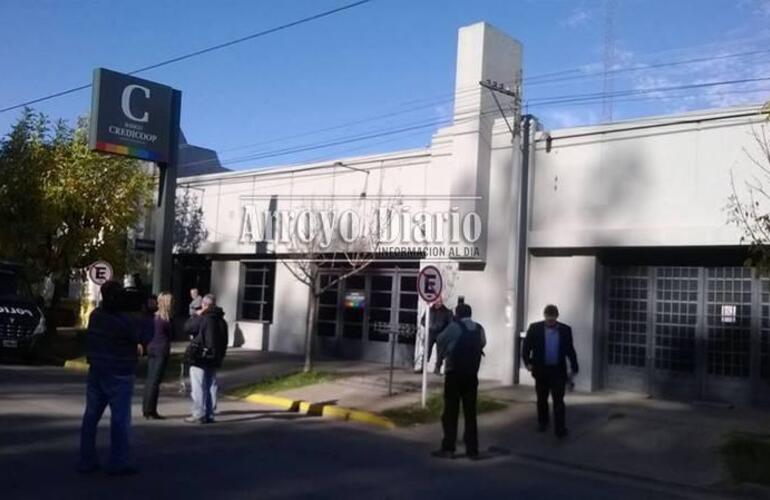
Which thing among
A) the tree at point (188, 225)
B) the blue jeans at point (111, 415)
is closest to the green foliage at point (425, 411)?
the blue jeans at point (111, 415)

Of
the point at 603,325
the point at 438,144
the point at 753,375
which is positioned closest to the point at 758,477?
the point at 753,375

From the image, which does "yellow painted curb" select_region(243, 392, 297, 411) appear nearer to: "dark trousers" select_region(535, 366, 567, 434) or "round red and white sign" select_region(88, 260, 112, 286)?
"dark trousers" select_region(535, 366, 567, 434)

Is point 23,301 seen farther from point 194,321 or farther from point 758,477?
point 758,477

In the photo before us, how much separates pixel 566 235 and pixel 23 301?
1178cm

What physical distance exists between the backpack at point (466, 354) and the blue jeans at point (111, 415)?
3.90 metres

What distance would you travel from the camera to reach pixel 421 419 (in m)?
13.2

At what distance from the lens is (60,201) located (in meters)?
21.7

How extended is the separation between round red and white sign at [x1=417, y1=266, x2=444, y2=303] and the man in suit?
2179mm

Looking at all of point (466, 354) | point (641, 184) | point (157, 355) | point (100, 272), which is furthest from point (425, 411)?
point (100, 272)

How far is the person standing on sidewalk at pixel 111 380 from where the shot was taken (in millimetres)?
8039

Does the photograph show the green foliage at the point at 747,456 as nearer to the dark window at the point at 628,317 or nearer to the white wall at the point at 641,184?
the white wall at the point at 641,184

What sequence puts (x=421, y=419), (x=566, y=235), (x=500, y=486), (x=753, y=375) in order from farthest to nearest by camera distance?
(x=566, y=235) < (x=753, y=375) < (x=421, y=419) < (x=500, y=486)

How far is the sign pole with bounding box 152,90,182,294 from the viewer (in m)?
20.4

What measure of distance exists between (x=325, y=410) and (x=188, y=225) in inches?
504
